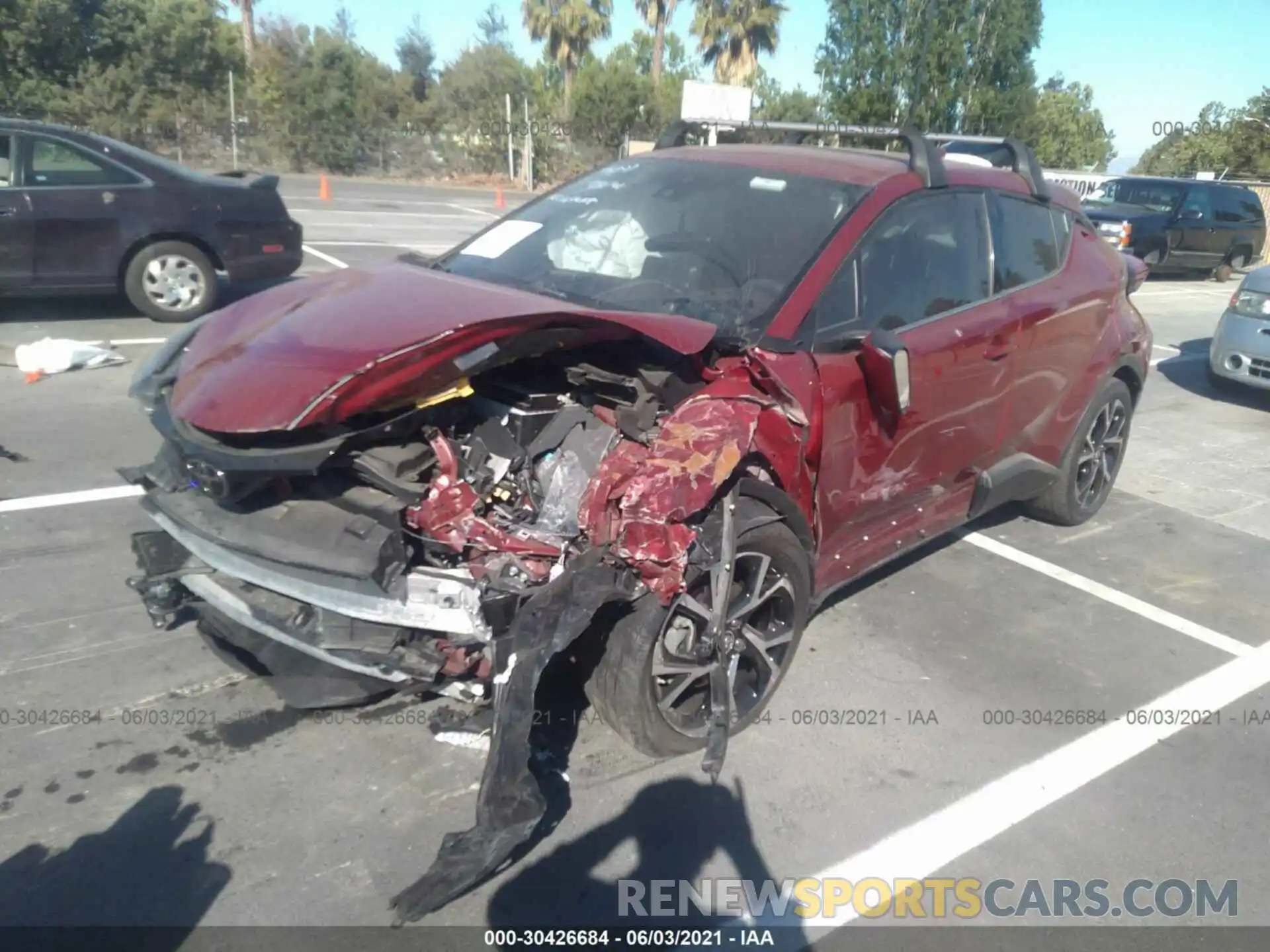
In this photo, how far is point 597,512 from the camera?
3.02m

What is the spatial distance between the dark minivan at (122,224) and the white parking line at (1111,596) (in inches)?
268

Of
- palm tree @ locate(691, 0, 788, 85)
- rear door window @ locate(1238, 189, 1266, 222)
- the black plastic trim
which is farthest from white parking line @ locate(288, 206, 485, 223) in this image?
palm tree @ locate(691, 0, 788, 85)

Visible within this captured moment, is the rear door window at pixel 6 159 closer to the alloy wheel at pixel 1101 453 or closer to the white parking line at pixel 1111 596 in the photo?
the white parking line at pixel 1111 596

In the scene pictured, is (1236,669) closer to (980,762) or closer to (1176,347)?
(980,762)

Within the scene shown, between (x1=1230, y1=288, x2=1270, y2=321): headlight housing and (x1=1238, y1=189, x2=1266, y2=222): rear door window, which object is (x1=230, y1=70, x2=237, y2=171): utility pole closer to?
(x1=1238, y1=189, x2=1266, y2=222): rear door window

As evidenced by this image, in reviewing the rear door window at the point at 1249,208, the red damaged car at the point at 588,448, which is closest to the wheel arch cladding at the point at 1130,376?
the red damaged car at the point at 588,448

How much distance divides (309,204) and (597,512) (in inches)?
769

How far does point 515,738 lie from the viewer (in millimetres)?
Result: 2738

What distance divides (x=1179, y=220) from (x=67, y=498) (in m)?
18.1

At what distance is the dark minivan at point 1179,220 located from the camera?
17.4m

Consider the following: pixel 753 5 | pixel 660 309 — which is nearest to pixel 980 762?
pixel 660 309

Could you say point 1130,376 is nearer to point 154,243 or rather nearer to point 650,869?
point 650,869

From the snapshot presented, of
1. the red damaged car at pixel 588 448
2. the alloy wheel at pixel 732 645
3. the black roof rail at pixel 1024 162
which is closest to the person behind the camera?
the red damaged car at pixel 588 448

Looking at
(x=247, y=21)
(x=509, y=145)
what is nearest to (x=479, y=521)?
(x=509, y=145)
